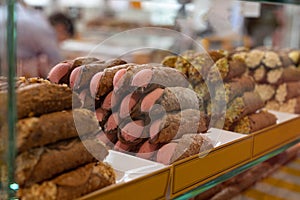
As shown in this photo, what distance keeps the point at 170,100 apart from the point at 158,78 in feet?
0.14

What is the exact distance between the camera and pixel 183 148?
2.60 feet

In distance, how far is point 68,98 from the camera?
25.4 inches

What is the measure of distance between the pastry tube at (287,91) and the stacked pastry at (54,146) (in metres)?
0.77

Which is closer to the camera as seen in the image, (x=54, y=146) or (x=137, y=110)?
(x=54, y=146)

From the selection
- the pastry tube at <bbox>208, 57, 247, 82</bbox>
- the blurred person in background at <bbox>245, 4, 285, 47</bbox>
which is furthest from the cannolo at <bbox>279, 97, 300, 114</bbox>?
the blurred person in background at <bbox>245, 4, 285, 47</bbox>

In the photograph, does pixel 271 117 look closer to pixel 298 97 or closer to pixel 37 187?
pixel 298 97

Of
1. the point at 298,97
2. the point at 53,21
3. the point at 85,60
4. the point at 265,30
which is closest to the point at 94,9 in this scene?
the point at 53,21

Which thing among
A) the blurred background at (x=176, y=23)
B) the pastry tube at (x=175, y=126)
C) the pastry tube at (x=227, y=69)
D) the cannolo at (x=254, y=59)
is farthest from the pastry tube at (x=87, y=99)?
the cannolo at (x=254, y=59)

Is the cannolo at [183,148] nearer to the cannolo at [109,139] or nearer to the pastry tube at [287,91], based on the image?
the cannolo at [109,139]

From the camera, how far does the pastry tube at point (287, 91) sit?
1.32m

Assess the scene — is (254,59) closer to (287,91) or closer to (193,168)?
(287,91)

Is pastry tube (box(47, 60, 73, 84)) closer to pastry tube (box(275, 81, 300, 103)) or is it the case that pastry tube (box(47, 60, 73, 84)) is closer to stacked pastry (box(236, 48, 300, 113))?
stacked pastry (box(236, 48, 300, 113))

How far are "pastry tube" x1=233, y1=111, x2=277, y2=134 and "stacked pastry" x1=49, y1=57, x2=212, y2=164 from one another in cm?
23

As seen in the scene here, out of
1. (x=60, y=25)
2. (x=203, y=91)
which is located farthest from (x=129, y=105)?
(x=60, y=25)
